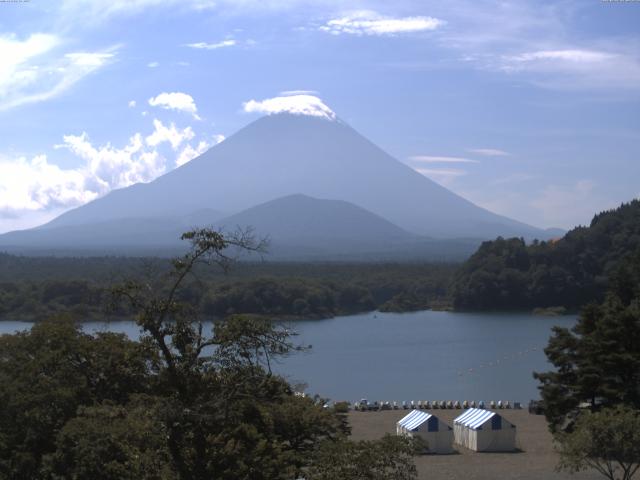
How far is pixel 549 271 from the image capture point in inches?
1661

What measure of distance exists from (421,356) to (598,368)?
→ 49.4ft

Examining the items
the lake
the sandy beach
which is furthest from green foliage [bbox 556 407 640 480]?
the lake

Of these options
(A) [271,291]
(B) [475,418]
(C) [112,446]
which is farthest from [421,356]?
(C) [112,446]

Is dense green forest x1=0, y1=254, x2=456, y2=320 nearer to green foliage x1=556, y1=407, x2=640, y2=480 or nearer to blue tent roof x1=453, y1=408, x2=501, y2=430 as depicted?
blue tent roof x1=453, y1=408, x2=501, y2=430

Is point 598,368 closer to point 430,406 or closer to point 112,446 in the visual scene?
point 430,406

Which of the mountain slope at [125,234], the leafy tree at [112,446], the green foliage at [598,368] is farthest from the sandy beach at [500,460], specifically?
the mountain slope at [125,234]

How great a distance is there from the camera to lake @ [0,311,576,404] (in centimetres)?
2164

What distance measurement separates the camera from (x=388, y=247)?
394 feet

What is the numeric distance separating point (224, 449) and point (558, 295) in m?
37.9

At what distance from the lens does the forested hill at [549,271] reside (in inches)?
1645

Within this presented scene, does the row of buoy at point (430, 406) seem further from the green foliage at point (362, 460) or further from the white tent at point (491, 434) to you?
the green foliage at point (362, 460)

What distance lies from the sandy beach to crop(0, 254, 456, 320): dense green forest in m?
15.2

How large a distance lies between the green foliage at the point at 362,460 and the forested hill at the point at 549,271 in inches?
1416

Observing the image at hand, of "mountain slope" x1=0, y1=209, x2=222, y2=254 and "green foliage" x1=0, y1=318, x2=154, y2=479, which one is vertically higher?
"mountain slope" x1=0, y1=209, x2=222, y2=254
